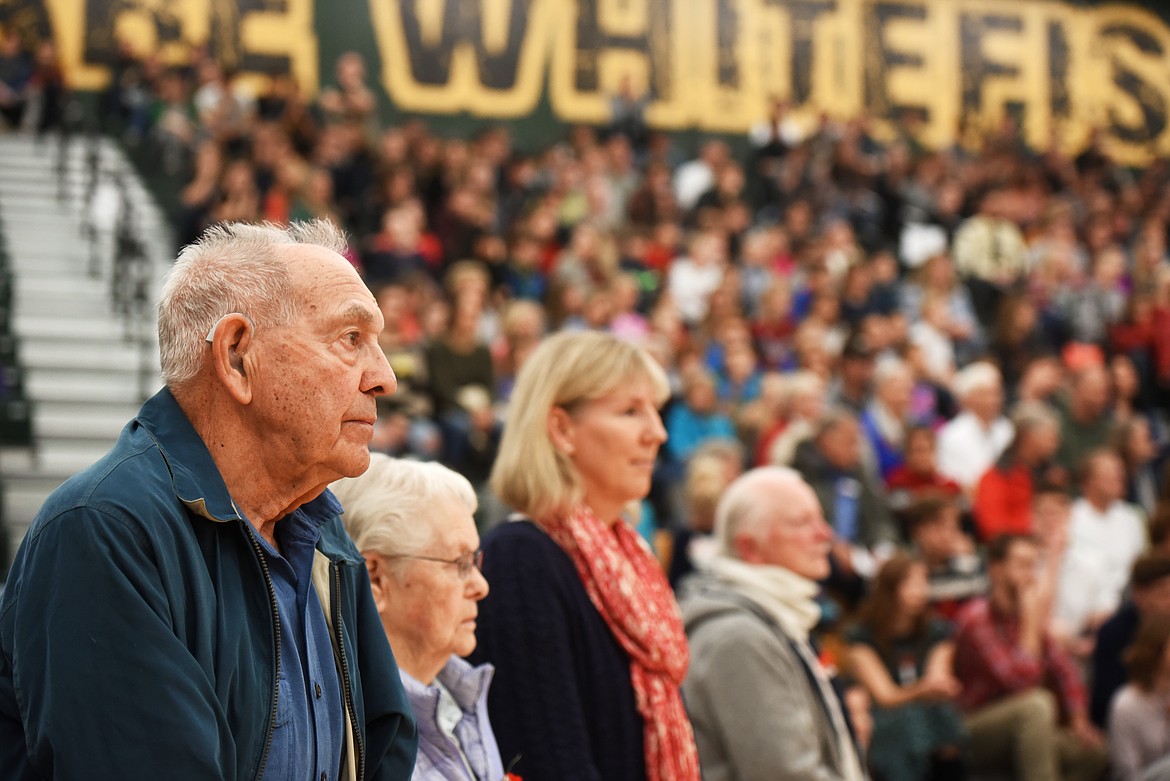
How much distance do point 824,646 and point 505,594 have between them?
3.51 meters

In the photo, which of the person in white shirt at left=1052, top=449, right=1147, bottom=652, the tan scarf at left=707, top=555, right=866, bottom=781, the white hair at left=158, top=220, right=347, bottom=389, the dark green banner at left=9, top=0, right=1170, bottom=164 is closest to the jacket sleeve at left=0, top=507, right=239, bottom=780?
the white hair at left=158, top=220, right=347, bottom=389

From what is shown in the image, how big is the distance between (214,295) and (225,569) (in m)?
0.34

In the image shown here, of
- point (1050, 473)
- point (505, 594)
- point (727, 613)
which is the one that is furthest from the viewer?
point (1050, 473)

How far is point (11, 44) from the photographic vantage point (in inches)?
464

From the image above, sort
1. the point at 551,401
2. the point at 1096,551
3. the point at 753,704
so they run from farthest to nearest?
the point at 1096,551 < the point at 753,704 < the point at 551,401

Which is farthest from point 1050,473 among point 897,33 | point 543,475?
point 897,33

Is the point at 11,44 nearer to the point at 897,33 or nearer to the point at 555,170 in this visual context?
the point at 555,170

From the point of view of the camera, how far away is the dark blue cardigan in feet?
8.94

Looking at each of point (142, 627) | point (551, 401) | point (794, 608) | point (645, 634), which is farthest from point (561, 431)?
point (142, 627)

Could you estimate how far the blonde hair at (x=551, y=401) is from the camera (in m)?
2.97

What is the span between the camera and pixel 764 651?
338cm

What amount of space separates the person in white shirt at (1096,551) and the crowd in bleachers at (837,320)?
2 centimetres

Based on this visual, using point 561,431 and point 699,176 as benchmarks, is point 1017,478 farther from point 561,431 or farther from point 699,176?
point 699,176

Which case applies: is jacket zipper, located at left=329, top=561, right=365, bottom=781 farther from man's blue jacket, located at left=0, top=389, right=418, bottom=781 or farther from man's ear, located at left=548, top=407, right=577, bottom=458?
man's ear, located at left=548, top=407, right=577, bottom=458
